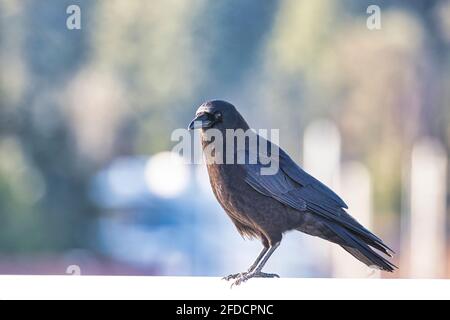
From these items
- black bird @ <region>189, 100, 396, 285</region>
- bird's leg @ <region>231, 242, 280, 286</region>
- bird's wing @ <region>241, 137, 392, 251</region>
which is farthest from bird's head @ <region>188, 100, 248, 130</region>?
bird's leg @ <region>231, 242, 280, 286</region>

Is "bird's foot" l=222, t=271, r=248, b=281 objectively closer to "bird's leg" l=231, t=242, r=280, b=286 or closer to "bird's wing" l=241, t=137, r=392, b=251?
"bird's leg" l=231, t=242, r=280, b=286

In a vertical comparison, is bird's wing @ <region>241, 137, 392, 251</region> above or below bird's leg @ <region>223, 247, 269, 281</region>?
above

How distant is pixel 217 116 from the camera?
280 centimetres

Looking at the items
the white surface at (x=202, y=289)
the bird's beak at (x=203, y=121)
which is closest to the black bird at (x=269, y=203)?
the bird's beak at (x=203, y=121)

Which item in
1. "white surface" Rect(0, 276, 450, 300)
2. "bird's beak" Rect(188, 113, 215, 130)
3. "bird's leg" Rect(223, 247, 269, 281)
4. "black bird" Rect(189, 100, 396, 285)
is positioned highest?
"bird's beak" Rect(188, 113, 215, 130)

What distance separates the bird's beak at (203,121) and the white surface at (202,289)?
53cm

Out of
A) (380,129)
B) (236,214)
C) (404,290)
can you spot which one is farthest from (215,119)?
(380,129)

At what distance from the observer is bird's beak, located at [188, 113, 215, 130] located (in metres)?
2.76

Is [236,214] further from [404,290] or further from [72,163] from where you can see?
[72,163]

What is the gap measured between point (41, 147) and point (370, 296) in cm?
237

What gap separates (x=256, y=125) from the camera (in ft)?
12.0

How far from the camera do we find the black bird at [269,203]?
279 cm

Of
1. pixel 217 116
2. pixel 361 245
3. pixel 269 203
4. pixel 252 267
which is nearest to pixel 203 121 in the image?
pixel 217 116

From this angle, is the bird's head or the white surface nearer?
the white surface
